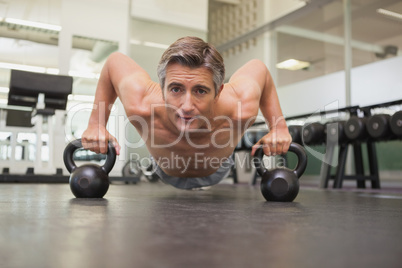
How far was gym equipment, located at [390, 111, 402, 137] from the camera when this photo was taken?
293cm

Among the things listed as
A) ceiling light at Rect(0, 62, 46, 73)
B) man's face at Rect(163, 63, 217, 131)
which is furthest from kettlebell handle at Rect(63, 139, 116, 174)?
ceiling light at Rect(0, 62, 46, 73)

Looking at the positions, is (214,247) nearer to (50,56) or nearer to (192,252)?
(192,252)

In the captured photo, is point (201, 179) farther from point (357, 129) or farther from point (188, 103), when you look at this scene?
point (357, 129)

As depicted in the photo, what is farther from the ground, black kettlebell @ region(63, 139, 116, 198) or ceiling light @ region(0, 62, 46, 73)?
ceiling light @ region(0, 62, 46, 73)

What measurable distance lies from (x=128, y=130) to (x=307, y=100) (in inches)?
112

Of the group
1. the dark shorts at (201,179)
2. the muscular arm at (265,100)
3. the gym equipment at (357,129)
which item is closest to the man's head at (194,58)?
the muscular arm at (265,100)

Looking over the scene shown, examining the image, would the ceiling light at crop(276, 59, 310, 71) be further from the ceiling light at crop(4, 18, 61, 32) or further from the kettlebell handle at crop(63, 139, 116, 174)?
the kettlebell handle at crop(63, 139, 116, 174)

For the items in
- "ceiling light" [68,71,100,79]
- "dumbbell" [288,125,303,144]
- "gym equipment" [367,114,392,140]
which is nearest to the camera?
"gym equipment" [367,114,392,140]

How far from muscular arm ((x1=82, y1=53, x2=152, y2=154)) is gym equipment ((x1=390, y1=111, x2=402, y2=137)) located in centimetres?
232

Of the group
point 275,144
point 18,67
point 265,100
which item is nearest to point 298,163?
point 275,144

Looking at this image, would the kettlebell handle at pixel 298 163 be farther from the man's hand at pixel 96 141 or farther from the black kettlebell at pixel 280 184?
the man's hand at pixel 96 141

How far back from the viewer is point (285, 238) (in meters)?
0.54

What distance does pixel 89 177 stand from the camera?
51.4 inches

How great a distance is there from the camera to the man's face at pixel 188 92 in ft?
3.92
